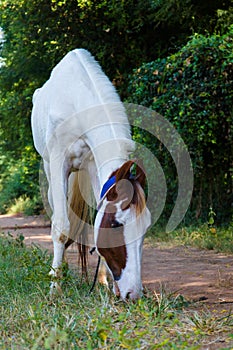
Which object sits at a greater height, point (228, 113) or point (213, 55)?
point (213, 55)

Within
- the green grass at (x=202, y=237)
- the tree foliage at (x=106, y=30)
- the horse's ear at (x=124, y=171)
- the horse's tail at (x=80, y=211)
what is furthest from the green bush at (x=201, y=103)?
the horse's ear at (x=124, y=171)

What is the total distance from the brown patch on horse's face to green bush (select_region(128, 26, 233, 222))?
330 centimetres

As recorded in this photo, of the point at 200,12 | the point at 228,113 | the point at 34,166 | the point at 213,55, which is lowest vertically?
the point at 34,166

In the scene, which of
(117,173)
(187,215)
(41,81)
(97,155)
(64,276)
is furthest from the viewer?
(41,81)

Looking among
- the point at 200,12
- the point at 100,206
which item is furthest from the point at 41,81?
the point at 100,206

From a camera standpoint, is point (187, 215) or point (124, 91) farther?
point (124, 91)

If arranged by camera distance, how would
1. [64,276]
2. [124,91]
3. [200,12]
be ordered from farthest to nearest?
[124,91]
[200,12]
[64,276]

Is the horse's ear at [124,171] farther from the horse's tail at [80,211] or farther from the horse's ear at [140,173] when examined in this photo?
the horse's tail at [80,211]

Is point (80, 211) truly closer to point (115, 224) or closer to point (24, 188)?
point (115, 224)

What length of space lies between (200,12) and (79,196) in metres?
4.67

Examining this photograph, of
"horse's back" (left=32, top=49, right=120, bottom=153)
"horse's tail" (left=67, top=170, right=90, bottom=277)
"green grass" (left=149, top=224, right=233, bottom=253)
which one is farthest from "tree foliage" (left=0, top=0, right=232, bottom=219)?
"horse's tail" (left=67, top=170, right=90, bottom=277)

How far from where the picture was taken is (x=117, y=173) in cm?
314

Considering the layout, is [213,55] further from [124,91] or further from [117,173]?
[117,173]

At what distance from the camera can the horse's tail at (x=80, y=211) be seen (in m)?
4.38
